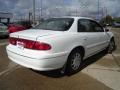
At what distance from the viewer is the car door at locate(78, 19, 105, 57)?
513 cm

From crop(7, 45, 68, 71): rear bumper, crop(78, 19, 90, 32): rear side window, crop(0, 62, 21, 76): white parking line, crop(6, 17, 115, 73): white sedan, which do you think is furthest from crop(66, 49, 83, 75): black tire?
crop(0, 62, 21, 76): white parking line

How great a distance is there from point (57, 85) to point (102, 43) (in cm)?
292

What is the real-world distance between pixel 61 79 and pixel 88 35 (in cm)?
165

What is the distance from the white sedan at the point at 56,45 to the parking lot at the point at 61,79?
14.3 inches

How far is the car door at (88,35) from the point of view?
16.8 feet

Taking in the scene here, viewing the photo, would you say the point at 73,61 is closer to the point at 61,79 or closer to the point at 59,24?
the point at 61,79

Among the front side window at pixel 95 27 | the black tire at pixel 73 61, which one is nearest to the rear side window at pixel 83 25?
the front side window at pixel 95 27

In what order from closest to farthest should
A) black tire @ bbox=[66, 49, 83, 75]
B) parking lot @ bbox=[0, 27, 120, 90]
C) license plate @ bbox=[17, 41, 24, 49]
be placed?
parking lot @ bbox=[0, 27, 120, 90] → license plate @ bbox=[17, 41, 24, 49] → black tire @ bbox=[66, 49, 83, 75]

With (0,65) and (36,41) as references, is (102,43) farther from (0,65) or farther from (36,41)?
(0,65)

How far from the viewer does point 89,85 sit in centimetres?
422

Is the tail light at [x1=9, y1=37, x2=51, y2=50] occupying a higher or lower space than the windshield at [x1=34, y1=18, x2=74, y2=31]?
lower

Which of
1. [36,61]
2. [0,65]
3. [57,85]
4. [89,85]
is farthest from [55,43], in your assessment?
[0,65]

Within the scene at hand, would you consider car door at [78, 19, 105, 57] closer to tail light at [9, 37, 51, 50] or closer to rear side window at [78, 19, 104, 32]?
rear side window at [78, 19, 104, 32]

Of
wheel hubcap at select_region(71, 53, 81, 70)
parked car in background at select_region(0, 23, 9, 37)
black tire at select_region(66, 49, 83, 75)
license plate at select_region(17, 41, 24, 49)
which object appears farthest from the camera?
parked car in background at select_region(0, 23, 9, 37)
